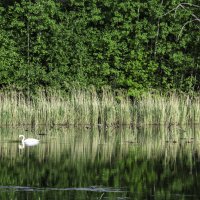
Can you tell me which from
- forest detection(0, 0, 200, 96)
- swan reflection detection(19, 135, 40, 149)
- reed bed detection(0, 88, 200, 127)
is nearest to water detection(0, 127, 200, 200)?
swan reflection detection(19, 135, 40, 149)

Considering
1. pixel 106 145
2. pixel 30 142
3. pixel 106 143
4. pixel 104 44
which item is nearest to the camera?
pixel 30 142

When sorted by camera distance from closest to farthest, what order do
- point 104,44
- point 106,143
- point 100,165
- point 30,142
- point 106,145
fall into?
point 100,165, point 30,142, point 106,145, point 106,143, point 104,44

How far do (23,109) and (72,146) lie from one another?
19.8ft

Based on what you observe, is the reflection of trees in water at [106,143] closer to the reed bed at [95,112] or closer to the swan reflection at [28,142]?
the swan reflection at [28,142]

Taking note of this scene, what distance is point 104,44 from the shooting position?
3291 centimetres

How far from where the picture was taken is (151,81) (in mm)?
33125

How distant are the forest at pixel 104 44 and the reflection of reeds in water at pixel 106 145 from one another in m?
6.52

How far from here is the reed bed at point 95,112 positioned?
89.4ft

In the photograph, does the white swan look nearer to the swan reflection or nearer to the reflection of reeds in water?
the swan reflection

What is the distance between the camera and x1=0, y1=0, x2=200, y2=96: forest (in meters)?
32.4

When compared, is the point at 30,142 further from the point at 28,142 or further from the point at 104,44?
the point at 104,44

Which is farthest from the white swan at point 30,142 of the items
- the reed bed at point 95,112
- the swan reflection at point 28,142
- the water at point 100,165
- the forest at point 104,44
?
the forest at point 104,44

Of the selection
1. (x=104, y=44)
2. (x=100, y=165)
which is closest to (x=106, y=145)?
(x=100, y=165)

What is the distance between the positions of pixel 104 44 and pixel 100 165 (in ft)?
50.0
